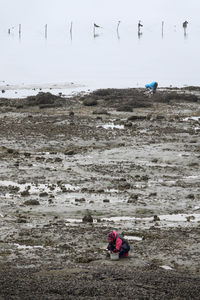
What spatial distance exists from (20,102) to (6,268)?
30.1 m

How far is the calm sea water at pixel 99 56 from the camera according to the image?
251 feet

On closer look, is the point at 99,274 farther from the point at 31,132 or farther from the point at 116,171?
the point at 31,132

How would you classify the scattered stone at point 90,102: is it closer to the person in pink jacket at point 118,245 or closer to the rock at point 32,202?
the rock at point 32,202

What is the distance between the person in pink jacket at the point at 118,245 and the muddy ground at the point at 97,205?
0.24 metres

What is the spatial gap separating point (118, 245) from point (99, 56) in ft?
308

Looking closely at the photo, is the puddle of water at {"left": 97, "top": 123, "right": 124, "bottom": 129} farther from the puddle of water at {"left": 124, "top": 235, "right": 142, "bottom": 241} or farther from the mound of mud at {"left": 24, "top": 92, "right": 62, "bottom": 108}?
the puddle of water at {"left": 124, "top": 235, "right": 142, "bottom": 241}

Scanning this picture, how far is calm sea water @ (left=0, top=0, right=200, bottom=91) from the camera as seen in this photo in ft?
251

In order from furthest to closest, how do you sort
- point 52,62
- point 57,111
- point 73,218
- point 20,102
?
point 52,62 < point 20,102 < point 57,111 < point 73,218

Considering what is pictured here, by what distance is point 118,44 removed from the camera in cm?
12988

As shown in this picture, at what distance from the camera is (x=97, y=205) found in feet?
62.8

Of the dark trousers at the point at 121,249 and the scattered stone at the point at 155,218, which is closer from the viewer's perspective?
the dark trousers at the point at 121,249

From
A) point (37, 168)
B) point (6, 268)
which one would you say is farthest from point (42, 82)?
point (6, 268)

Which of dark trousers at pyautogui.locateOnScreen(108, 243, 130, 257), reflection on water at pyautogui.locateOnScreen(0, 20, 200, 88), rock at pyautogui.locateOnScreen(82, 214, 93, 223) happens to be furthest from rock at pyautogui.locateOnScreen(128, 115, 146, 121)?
reflection on water at pyautogui.locateOnScreen(0, 20, 200, 88)

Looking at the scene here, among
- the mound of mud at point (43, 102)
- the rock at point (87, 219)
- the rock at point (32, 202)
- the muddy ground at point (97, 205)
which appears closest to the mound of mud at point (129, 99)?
the mound of mud at point (43, 102)
